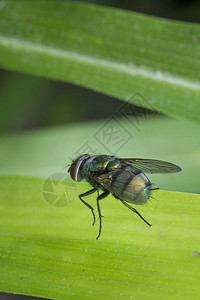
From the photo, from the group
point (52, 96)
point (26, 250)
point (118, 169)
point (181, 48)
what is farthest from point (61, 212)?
point (52, 96)

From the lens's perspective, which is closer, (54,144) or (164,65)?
(164,65)

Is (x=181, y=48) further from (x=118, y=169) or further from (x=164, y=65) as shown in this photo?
(x=118, y=169)

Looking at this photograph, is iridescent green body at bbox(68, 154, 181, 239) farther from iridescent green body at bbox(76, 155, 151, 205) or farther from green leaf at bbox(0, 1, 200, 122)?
green leaf at bbox(0, 1, 200, 122)

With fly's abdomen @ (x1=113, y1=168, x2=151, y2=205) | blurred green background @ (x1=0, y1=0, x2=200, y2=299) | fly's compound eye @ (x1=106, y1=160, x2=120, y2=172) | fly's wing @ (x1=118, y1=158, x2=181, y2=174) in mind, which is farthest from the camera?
blurred green background @ (x1=0, y1=0, x2=200, y2=299)

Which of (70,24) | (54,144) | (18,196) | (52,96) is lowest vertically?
(52,96)

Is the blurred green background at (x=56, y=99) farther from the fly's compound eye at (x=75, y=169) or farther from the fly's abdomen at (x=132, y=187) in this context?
the fly's abdomen at (x=132, y=187)

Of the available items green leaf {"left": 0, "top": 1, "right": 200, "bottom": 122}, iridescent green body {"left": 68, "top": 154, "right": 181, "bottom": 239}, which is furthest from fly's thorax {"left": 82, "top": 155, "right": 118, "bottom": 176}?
green leaf {"left": 0, "top": 1, "right": 200, "bottom": 122}
